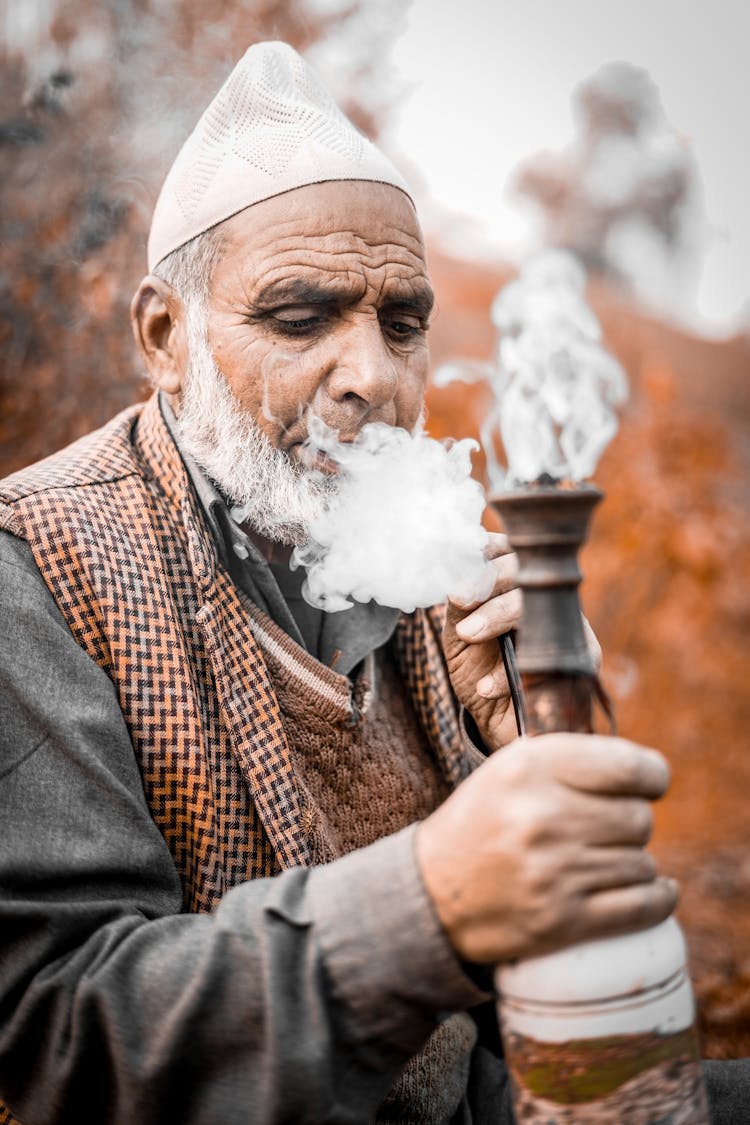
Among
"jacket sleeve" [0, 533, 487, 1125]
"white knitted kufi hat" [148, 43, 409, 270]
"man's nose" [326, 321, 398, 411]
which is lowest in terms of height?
"jacket sleeve" [0, 533, 487, 1125]

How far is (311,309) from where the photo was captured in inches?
98.0

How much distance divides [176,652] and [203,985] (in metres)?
0.80

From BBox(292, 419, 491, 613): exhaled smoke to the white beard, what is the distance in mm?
61

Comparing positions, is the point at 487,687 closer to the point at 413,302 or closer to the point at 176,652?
the point at 176,652

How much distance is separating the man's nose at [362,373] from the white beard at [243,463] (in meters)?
0.23

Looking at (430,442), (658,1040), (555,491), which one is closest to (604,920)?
(658,1040)

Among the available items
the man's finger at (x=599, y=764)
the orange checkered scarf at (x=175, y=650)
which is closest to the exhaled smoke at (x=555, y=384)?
the man's finger at (x=599, y=764)

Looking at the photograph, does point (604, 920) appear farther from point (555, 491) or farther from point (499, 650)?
point (499, 650)

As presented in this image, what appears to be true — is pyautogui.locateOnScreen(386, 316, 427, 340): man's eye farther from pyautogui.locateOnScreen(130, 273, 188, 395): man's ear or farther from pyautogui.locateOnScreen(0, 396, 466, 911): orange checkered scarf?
pyautogui.locateOnScreen(0, 396, 466, 911): orange checkered scarf

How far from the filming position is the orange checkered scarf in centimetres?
211

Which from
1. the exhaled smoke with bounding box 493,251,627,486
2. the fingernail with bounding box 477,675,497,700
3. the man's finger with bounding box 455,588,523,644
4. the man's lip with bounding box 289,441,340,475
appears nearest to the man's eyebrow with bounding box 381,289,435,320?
the man's lip with bounding box 289,441,340,475

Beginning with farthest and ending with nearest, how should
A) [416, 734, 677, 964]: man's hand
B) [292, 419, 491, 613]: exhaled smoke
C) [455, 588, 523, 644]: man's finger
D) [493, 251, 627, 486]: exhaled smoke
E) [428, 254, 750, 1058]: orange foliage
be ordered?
[428, 254, 750, 1058]: orange foliage
[292, 419, 491, 613]: exhaled smoke
[455, 588, 523, 644]: man's finger
[493, 251, 627, 486]: exhaled smoke
[416, 734, 677, 964]: man's hand

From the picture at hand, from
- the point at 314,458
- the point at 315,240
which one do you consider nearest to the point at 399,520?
the point at 314,458

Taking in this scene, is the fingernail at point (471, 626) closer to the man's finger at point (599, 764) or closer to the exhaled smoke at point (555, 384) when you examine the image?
the exhaled smoke at point (555, 384)
